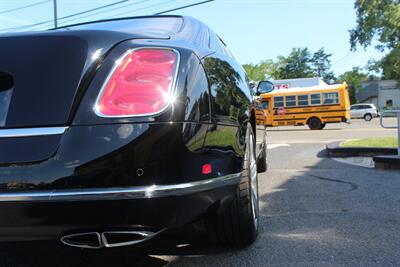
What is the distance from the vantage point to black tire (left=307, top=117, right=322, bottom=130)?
2752cm

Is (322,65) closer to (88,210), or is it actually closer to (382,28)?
(382,28)

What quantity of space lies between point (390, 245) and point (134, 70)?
7.64 feet

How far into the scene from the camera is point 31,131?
7.51 feet

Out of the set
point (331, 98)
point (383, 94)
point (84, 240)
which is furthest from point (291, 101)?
point (383, 94)

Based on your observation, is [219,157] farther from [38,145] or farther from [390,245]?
[390,245]

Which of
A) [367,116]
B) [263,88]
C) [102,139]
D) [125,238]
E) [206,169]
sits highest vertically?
[263,88]

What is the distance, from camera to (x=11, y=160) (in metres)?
2.25

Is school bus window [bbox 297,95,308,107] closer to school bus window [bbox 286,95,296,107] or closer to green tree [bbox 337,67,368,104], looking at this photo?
school bus window [bbox 286,95,296,107]

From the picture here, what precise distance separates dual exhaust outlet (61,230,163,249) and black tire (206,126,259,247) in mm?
874

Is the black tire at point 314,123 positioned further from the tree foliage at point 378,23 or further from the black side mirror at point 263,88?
the black side mirror at point 263,88

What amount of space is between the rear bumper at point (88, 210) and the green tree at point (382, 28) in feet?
113

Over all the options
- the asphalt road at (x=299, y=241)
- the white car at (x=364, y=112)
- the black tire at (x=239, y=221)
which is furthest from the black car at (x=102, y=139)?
the white car at (x=364, y=112)

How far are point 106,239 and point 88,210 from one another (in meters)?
0.19

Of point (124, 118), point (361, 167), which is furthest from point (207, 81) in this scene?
point (361, 167)
